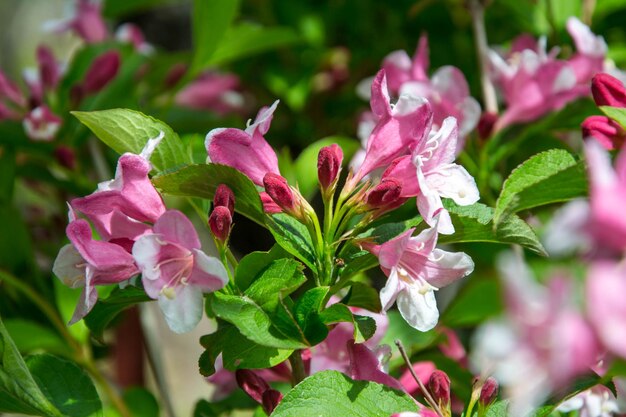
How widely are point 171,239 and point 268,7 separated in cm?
146

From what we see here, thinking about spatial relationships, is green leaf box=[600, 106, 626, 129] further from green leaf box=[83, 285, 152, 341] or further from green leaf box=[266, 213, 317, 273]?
green leaf box=[83, 285, 152, 341]

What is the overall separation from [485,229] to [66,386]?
0.49 meters

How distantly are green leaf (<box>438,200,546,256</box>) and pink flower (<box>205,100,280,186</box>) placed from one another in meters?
0.19

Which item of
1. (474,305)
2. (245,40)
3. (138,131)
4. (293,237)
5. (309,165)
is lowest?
(474,305)

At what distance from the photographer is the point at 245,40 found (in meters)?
1.66

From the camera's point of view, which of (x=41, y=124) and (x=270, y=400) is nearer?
(x=270, y=400)

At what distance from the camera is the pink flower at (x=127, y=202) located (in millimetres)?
866

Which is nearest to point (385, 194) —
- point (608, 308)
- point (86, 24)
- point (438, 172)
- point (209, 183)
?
point (438, 172)

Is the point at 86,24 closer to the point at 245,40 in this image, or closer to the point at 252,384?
the point at 245,40

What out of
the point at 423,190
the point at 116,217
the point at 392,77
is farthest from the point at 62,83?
the point at 423,190

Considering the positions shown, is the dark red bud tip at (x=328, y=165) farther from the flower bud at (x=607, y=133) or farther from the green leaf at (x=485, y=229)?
the flower bud at (x=607, y=133)

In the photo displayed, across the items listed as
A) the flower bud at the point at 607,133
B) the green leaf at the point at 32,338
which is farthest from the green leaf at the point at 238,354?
the green leaf at the point at 32,338

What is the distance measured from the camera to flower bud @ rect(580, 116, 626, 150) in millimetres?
944

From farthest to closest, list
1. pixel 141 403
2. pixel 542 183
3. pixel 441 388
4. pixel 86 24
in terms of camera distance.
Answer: pixel 86 24 → pixel 141 403 → pixel 441 388 → pixel 542 183
